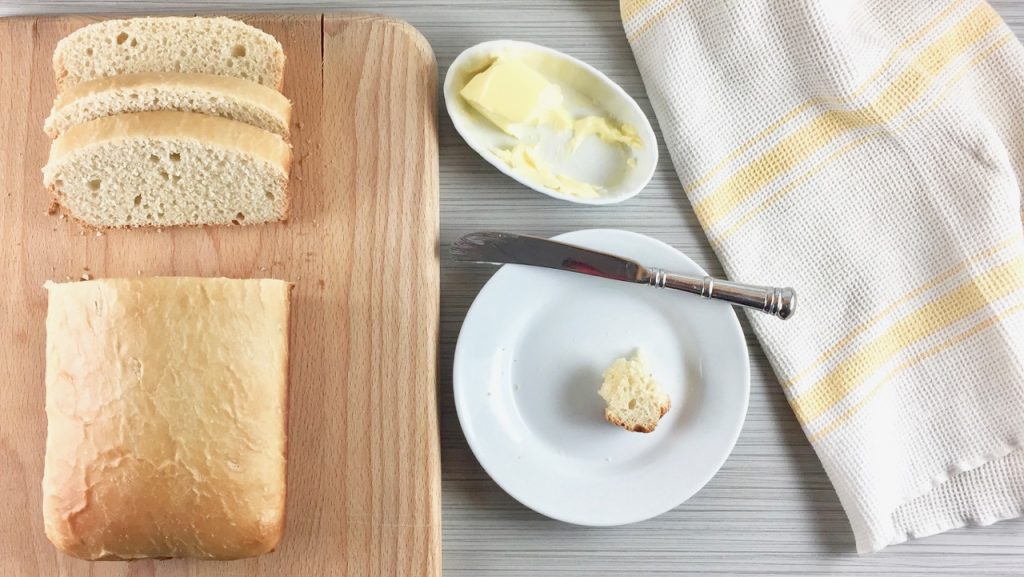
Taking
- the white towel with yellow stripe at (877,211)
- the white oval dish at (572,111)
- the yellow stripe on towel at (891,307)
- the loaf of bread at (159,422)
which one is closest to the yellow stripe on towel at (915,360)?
the white towel with yellow stripe at (877,211)

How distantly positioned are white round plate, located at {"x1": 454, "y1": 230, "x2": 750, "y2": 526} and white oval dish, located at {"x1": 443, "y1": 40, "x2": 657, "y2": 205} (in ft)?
0.45

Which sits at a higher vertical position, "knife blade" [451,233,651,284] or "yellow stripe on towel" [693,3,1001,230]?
"yellow stripe on towel" [693,3,1001,230]

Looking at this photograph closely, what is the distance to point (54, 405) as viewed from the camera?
4.38 ft

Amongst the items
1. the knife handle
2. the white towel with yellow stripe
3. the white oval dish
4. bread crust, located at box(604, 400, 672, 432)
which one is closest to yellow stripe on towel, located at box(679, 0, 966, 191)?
the white towel with yellow stripe

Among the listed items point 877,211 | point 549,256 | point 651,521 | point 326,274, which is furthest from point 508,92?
point 651,521

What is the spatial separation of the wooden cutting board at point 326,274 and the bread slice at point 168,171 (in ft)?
0.14

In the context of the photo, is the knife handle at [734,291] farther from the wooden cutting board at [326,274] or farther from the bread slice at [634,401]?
the wooden cutting board at [326,274]

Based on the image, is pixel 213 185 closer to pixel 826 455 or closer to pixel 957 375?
pixel 826 455

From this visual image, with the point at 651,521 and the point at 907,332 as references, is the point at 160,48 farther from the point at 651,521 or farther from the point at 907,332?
the point at 907,332

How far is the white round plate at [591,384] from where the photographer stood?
58.7 inches

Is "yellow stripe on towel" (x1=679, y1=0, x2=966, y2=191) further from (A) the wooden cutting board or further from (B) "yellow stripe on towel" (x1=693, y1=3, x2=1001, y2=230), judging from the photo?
(A) the wooden cutting board

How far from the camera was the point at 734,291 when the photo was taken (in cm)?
151

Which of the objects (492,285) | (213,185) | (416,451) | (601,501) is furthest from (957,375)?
(213,185)

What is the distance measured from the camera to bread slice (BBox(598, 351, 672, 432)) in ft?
4.86
